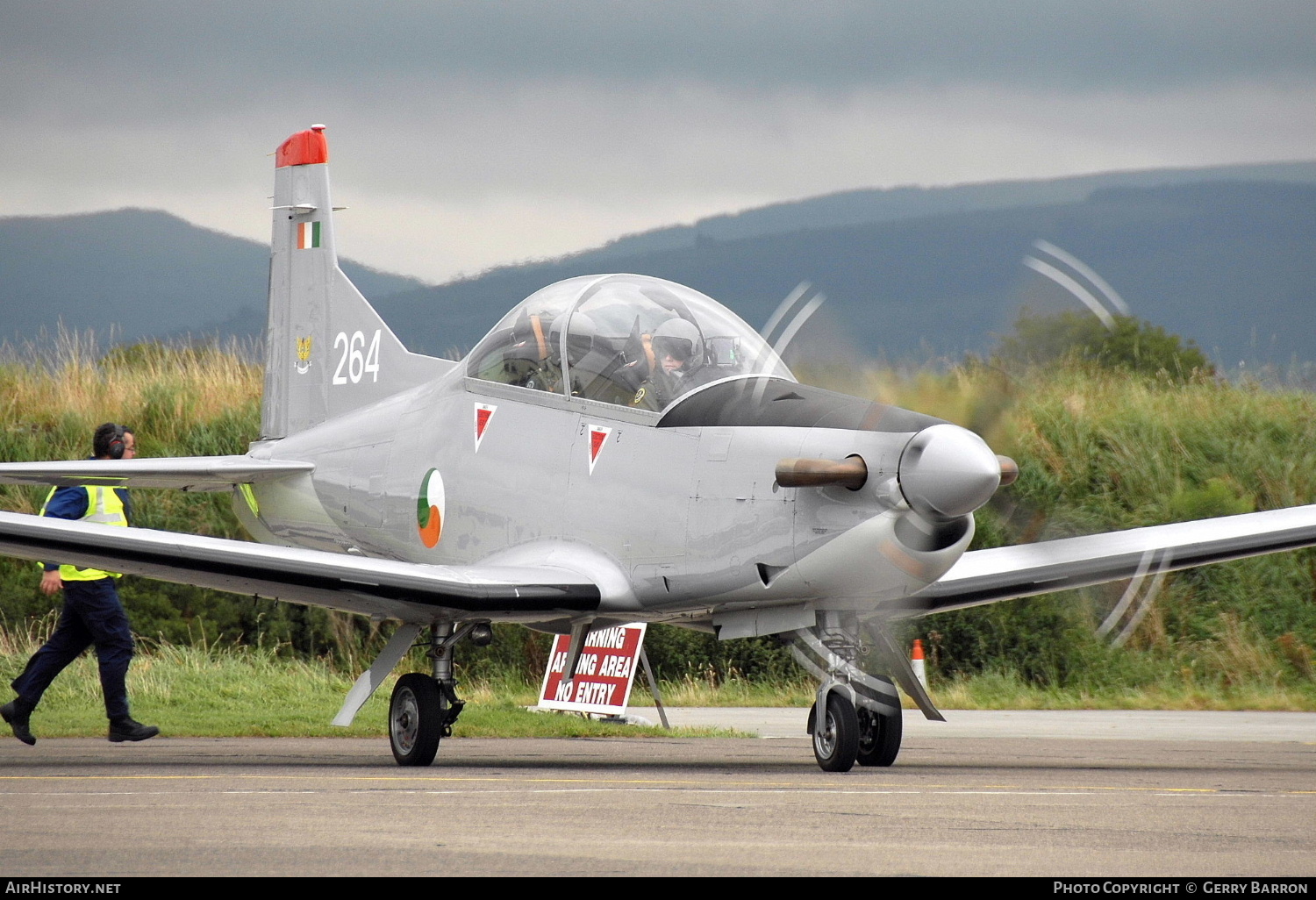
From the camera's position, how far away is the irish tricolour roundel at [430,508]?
10.8m

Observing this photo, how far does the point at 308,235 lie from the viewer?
1448cm

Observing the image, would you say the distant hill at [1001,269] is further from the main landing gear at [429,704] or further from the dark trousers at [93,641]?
the dark trousers at [93,641]

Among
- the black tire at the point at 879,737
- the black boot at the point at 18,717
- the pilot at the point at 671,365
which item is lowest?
the black boot at the point at 18,717

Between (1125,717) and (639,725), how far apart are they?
4.50 metres

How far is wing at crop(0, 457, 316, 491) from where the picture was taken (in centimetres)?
1098

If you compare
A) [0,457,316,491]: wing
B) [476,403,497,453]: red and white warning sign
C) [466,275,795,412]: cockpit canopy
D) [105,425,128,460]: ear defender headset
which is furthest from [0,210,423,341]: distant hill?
[466,275,795,412]: cockpit canopy

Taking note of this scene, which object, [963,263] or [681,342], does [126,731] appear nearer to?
[681,342]

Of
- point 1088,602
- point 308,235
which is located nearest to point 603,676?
point 308,235

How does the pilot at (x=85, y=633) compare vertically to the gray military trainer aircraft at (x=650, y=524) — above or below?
below

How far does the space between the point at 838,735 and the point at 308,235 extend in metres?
7.79

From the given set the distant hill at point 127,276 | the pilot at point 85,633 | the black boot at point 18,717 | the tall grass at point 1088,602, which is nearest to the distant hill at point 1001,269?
the tall grass at point 1088,602

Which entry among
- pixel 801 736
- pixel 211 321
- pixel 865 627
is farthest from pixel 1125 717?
pixel 211 321

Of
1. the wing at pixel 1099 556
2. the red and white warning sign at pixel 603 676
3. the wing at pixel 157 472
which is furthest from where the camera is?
the red and white warning sign at pixel 603 676

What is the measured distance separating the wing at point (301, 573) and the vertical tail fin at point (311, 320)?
404 cm
